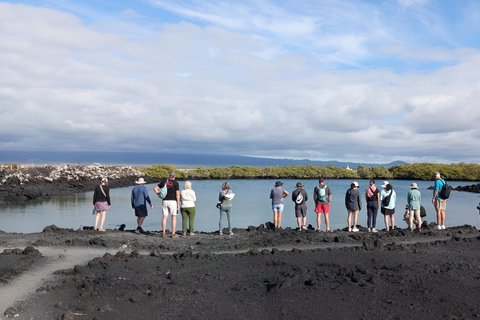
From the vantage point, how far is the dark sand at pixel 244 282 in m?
7.21

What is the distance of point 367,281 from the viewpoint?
8234 millimetres

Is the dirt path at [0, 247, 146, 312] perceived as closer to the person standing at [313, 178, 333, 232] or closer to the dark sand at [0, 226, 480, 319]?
the dark sand at [0, 226, 480, 319]

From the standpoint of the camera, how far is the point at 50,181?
1503 inches

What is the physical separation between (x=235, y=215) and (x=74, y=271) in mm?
14546

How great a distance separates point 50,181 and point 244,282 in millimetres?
33691

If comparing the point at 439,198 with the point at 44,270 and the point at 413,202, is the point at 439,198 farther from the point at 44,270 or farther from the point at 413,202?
the point at 44,270

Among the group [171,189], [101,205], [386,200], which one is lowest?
[101,205]

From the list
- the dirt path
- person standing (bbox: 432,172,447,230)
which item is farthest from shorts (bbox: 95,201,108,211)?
person standing (bbox: 432,172,447,230)

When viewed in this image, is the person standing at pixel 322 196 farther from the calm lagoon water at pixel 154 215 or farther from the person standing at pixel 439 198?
the calm lagoon water at pixel 154 215

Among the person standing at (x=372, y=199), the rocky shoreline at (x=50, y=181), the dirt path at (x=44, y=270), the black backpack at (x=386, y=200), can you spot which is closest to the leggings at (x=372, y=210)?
the person standing at (x=372, y=199)

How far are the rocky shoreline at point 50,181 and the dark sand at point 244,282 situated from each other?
22.0 metres

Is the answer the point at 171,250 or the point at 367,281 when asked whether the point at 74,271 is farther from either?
the point at 367,281

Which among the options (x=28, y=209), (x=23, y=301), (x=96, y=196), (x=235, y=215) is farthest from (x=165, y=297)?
(x=28, y=209)

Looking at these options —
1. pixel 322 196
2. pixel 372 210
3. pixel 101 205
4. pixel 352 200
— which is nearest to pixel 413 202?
pixel 372 210
